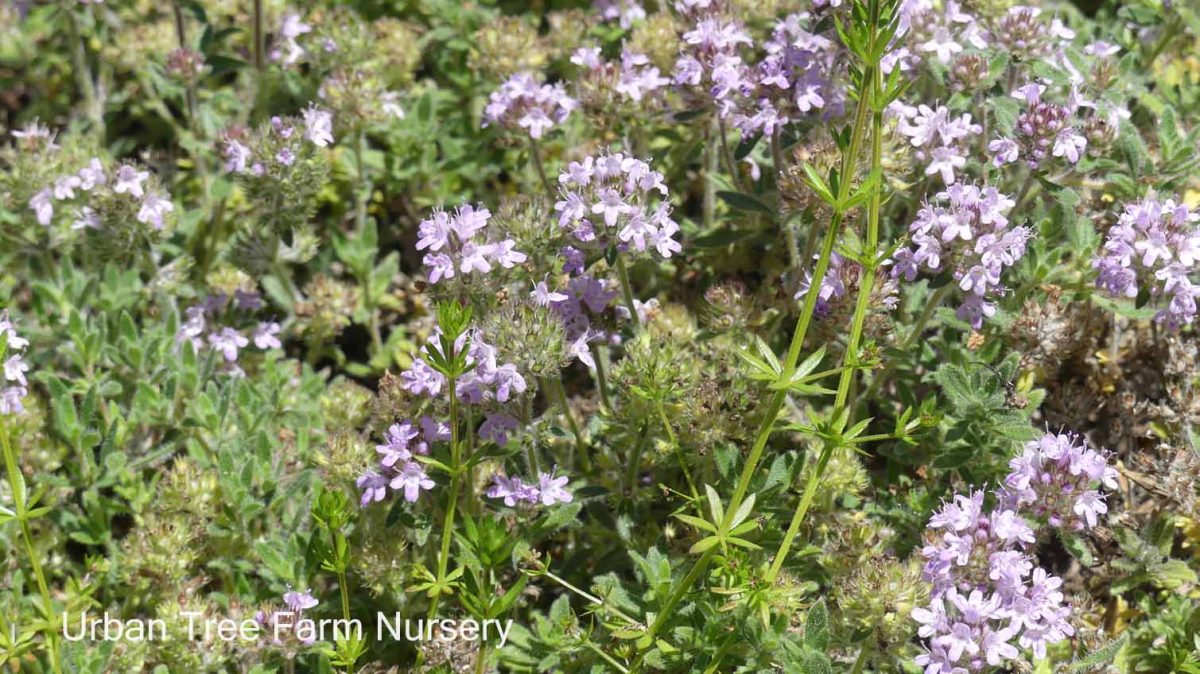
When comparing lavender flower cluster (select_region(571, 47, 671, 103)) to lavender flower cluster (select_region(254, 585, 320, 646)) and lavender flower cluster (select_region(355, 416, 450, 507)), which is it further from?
lavender flower cluster (select_region(254, 585, 320, 646))

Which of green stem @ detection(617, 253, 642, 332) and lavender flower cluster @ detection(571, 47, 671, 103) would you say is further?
lavender flower cluster @ detection(571, 47, 671, 103)

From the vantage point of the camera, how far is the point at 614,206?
345cm

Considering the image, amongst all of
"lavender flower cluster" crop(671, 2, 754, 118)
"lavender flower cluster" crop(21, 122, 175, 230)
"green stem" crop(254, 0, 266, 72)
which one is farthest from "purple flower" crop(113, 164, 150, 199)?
"lavender flower cluster" crop(671, 2, 754, 118)

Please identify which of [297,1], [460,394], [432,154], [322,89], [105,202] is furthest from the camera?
[297,1]

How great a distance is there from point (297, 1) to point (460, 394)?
3.41m

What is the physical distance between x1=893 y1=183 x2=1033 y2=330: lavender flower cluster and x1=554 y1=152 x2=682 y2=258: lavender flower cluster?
74 centimetres

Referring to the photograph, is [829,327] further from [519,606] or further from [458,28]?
[458,28]

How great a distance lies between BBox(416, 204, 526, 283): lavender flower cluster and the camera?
337cm

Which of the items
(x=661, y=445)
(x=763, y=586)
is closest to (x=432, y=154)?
(x=661, y=445)

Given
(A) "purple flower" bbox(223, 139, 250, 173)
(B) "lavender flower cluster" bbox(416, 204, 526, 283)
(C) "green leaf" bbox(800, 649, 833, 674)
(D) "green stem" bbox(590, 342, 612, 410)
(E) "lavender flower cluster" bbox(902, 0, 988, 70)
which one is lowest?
(C) "green leaf" bbox(800, 649, 833, 674)

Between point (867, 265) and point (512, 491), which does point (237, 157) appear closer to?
point (512, 491)

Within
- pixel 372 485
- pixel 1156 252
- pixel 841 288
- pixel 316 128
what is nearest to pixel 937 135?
pixel 841 288

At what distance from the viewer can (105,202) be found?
4.34m

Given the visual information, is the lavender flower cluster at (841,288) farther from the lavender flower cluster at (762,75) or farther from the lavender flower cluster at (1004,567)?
the lavender flower cluster at (1004,567)
